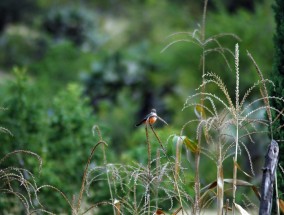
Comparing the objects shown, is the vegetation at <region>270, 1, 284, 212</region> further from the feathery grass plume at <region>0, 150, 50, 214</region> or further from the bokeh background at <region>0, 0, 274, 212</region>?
the feathery grass plume at <region>0, 150, 50, 214</region>

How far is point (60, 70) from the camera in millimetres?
19906

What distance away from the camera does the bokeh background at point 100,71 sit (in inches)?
283

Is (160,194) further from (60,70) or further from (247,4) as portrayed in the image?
(247,4)

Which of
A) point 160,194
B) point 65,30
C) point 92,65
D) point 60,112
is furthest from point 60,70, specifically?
point 160,194

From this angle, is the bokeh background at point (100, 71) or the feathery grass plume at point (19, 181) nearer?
the feathery grass plume at point (19, 181)

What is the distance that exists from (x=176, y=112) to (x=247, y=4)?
8754 millimetres

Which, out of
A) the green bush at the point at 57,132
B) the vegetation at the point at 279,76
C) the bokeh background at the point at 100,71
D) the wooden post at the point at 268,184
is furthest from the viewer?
the bokeh background at the point at 100,71

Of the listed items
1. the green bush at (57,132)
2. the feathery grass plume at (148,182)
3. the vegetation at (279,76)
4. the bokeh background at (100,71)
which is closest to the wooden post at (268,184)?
the feathery grass plume at (148,182)

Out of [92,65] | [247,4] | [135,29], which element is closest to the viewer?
[92,65]

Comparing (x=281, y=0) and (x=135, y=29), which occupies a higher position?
(x=281, y=0)

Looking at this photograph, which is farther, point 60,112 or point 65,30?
A: point 65,30

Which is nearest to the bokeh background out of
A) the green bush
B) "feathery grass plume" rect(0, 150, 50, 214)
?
the green bush

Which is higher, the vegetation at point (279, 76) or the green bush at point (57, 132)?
the vegetation at point (279, 76)

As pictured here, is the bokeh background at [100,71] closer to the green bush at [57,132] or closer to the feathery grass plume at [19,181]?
the green bush at [57,132]
